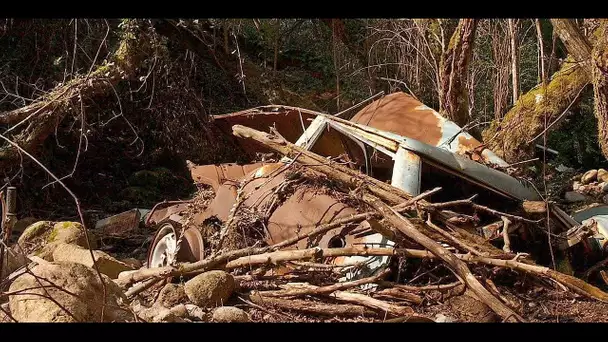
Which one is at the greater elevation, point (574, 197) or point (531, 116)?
point (531, 116)

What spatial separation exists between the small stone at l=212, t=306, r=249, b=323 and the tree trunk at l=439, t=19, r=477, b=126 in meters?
5.91

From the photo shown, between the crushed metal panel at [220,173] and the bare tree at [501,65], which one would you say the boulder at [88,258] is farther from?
the bare tree at [501,65]

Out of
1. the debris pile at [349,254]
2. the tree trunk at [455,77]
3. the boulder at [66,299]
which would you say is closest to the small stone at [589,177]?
the tree trunk at [455,77]

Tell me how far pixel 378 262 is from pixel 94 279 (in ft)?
6.49

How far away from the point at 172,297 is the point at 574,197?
7.08 m

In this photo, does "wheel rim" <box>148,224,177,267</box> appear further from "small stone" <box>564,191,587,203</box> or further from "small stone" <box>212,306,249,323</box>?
"small stone" <box>564,191,587,203</box>

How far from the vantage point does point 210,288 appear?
4.84 meters

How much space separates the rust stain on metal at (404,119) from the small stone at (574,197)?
4.04m

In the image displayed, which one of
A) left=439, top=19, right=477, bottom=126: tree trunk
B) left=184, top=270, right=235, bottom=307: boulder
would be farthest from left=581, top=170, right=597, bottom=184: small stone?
left=184, top=270, right=235, bottom=307: boulder

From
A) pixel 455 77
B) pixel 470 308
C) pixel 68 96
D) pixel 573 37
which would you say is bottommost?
pixel 470 308

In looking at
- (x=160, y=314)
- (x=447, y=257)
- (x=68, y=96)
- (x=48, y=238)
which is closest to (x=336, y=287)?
(x=447, y=257)

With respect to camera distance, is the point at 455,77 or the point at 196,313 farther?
the point at 455,77

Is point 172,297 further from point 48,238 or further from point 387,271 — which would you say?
point 48,238
